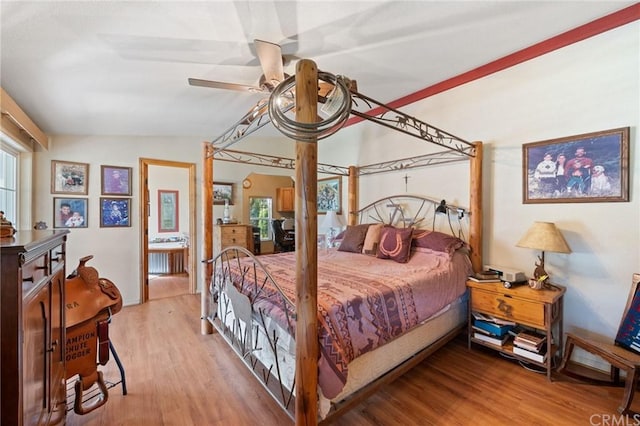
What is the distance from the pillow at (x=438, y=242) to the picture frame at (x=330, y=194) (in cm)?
187

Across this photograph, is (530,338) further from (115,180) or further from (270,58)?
(115,180)

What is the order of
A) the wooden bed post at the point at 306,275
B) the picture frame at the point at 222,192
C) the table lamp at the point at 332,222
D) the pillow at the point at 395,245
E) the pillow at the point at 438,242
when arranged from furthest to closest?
the picture frame at the point at 222,192 < the table lamp at the point at 332,222 < the pillow at the point at 395,245 < the pillow at the point at 438,242 < the wooden bed post at the point at 306,275

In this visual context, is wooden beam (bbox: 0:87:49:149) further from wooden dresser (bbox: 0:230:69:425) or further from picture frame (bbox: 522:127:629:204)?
picture frame (bbox: 522:127:629:204)

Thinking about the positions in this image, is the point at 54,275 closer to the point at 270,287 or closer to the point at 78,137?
the point at 270,287

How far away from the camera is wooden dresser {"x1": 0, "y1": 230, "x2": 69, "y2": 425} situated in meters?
0.89

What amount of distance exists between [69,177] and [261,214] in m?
3.81

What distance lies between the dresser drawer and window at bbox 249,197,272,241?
5237 mm

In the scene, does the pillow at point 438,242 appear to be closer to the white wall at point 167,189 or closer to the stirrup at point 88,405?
the stirrup at point 88,405

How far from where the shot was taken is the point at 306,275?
1453 mm

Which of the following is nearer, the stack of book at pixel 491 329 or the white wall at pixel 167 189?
the stack of book at pixel 491 329

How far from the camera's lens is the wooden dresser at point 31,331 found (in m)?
0.89

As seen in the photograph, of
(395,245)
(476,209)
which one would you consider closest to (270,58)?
(395,245)

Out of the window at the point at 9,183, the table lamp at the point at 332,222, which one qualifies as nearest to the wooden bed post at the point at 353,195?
the table lamp at the point at 332,222

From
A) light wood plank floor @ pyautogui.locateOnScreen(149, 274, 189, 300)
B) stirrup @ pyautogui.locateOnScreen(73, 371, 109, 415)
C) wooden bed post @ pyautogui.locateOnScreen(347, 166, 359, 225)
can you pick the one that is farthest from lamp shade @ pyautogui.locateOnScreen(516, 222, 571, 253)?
light wood plank floor @ pyautogui.locateOnScreen(149, 274, 189, 300)
